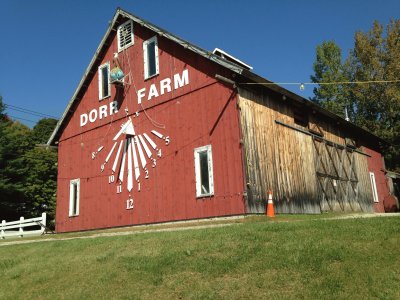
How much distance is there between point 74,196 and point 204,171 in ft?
27.6

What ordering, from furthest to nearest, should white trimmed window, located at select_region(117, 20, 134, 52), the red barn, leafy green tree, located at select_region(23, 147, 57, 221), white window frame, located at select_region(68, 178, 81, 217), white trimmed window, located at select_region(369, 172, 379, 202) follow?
A: leafy green tree, located at select_region(23, 147, 57, 221)
white trimmed window, located at select_region(369, 172, 379, 202)
white window frame, located at select_region(68, 178, 81, 217)
white trimmed window, located at select_region(117, 20, 134, 52)
the red barn

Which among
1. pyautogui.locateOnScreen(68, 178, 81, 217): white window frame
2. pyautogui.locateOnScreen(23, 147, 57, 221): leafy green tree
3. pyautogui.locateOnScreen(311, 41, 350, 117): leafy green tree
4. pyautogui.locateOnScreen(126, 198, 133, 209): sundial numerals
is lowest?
pyautogui.locateOnScreen(126, 198, 133, 209): sundial numerals

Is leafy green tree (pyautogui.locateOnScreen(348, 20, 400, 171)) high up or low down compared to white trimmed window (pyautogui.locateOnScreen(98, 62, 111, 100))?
up

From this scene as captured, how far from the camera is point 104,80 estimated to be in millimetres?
21844

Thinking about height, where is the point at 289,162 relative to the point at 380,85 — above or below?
below

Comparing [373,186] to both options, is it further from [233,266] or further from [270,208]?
[233,266]

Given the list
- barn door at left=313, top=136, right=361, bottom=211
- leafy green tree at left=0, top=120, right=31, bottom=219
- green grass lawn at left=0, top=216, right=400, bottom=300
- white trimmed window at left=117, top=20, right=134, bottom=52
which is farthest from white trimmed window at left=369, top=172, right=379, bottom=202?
leafy green tree at left=0, top=120, right=31, bottom=219

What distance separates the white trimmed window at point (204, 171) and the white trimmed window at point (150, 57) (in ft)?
15.1

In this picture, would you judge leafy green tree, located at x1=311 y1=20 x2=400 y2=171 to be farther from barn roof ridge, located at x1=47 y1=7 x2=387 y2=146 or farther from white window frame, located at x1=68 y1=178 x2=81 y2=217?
white window frame, located at x1=68 y1=178 x2=81 y2=217

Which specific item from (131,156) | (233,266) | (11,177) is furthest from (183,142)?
(11,177)

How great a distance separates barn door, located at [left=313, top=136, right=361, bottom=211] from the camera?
1997 centimetres

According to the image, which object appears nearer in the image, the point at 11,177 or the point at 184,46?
the point at 184,46

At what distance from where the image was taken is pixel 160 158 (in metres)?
18.0

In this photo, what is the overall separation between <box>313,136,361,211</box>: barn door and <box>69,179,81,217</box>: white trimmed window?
11096mm
